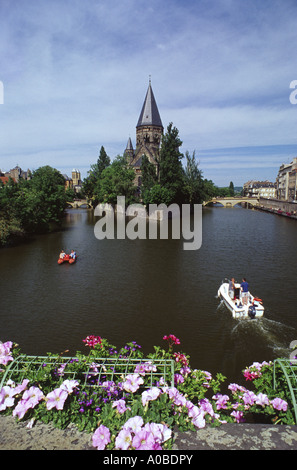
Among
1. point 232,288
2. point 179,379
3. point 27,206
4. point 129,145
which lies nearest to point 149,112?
point 129,145

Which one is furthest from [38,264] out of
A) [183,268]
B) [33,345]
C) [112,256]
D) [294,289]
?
[294,289]

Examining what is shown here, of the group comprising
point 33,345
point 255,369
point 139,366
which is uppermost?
point 139,366

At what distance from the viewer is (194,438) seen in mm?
4824

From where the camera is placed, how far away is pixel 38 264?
1167 inches

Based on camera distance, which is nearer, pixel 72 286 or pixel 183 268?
pixel 72 286

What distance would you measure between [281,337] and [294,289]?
25.4 feet

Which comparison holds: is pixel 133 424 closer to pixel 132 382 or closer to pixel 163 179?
pixel 132 382

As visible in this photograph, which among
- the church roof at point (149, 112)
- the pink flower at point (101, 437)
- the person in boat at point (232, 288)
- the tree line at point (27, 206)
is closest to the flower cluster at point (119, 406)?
the pink flower at point (101, 437)

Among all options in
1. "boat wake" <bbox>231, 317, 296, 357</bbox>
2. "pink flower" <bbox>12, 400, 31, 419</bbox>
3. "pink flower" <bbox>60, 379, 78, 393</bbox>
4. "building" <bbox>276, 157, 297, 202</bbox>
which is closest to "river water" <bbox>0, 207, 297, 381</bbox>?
"boat wake" <bbox>231, 317, 296, 357</bbox>

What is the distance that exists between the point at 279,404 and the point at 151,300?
1452cm

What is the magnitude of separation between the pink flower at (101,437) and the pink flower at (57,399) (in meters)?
0.82

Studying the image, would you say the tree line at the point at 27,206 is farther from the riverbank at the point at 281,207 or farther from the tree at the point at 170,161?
the riverbank at the point at 281,207
